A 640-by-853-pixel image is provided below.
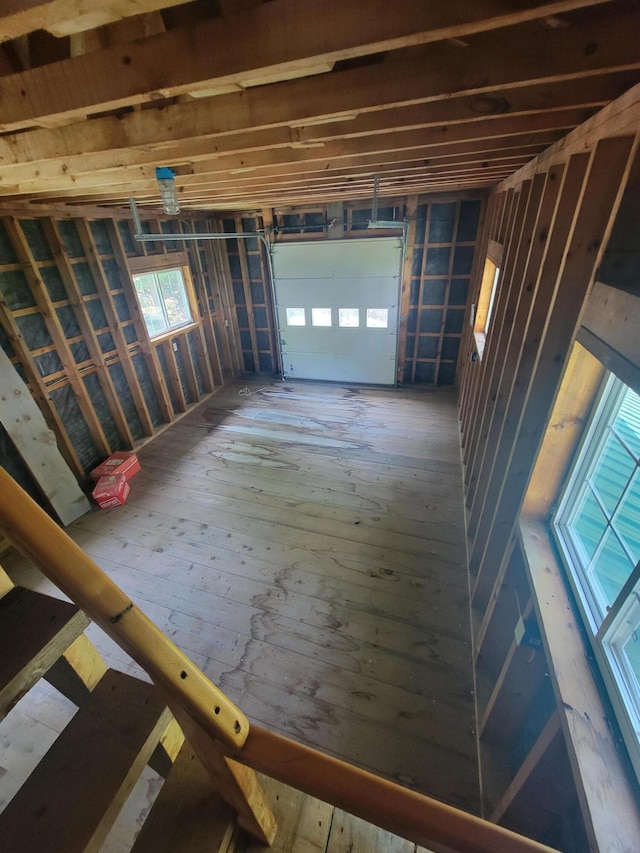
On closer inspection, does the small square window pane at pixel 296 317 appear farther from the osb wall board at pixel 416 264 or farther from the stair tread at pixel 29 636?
the stair tread at pixel 29 636

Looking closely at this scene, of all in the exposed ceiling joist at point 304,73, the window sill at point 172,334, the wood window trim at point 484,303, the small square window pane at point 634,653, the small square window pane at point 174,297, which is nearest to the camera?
the exposed ceiling joist at point 304,73

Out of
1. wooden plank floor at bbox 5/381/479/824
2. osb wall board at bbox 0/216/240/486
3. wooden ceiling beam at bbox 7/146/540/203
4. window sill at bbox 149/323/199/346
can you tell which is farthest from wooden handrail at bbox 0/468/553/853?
window sill at bbox 149/323/199/346

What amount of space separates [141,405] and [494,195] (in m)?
5.08

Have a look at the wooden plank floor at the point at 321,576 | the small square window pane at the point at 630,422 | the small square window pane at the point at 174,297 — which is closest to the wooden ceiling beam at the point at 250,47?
the small square window pane at the point at 630,422

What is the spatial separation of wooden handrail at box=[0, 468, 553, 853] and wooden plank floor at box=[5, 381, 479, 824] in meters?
1.70

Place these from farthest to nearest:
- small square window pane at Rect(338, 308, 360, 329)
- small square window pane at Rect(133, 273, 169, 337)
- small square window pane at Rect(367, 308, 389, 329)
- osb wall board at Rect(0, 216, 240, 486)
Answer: small square window pane at Rect(338, 308, 360, 329), small square window pane at Rect(367, 308, 389, 329), small square window pane at Rect(133, 273, 169, 337), osb wall board at Rect(0, 216, 240, 486)

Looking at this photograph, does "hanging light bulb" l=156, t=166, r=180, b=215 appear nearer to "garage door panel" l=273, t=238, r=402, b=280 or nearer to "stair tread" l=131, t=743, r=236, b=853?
"stair tread" l=131, t=743, r=236, b=853

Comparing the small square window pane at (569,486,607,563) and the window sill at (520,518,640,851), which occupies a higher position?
the small square window pane at (569,486,607,563)

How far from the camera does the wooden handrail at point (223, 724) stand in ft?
1.70

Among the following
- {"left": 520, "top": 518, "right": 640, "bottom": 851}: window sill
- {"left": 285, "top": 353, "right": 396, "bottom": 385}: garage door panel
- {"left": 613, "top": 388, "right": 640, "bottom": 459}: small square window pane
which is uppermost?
{"left": 613, "top": 388, "right": 640, "bottom": 459}: small square window pane

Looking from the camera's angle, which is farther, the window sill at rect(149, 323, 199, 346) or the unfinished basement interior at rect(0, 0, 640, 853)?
the window sill at rect(149, 323, 199, 346)

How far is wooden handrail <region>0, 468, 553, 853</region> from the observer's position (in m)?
0.52

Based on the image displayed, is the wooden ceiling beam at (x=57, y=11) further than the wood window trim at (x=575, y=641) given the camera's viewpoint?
No

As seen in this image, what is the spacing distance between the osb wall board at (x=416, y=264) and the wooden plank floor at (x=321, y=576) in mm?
1488
